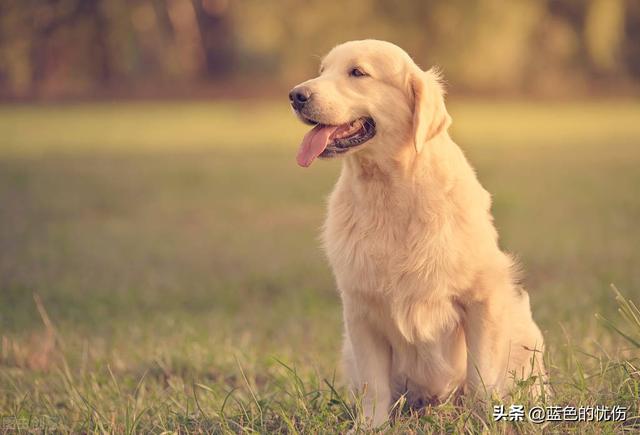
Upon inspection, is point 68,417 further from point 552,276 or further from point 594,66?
point 594,66

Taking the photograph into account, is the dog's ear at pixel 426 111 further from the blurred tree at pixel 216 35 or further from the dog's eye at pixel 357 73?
the blurred tree at pixel 216 35

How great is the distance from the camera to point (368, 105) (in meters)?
4.00

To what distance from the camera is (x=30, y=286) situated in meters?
7.66

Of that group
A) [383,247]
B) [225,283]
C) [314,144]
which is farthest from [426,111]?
[225,283]

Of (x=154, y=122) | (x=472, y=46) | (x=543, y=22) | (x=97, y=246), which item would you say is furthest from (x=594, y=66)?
(x=97, y=246)

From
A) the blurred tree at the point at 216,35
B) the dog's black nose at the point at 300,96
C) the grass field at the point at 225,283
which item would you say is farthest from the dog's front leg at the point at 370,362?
the blurred tree at the point at 216,35

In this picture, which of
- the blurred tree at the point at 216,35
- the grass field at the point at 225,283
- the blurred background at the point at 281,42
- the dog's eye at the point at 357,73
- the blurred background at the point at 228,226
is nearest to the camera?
the grass field at the point at 225,283

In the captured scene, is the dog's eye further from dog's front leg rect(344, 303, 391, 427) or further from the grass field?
the grass field

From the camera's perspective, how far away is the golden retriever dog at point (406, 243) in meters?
3.83

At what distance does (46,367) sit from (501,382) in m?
2.68

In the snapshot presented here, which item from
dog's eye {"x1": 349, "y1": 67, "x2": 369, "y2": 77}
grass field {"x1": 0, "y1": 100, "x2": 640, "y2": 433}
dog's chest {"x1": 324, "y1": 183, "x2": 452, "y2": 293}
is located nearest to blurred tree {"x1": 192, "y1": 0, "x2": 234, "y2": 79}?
grass field {"x1": 0, "y1": 100, "x2": 640, "y2": 433}

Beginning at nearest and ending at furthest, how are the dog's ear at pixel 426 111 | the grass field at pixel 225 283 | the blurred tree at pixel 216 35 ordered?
the grass field at pixel 225 283
the dog's ear at pixel 426 111
the blurred tree at pixel 216 35

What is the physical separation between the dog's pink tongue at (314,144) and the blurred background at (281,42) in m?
4.26

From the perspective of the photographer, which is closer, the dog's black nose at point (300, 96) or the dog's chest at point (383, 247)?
the dog's chest at point (383, 247)
